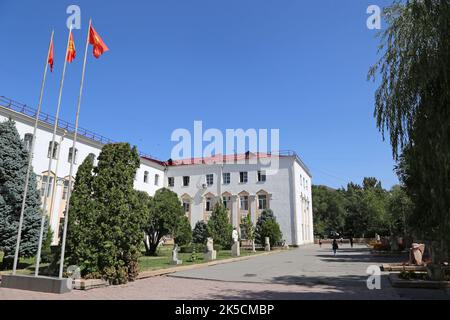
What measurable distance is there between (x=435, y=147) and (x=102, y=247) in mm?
10205

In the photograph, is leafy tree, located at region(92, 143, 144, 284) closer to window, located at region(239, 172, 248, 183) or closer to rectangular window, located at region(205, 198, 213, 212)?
window, located at region(239, 172, 248, 183)

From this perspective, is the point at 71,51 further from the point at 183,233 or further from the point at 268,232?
the point at 268,232

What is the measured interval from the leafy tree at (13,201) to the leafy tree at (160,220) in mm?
13458

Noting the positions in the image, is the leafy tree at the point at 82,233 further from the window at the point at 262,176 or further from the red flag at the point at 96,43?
the window at the point at 262,176

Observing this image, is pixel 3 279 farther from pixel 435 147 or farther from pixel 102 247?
pixel 435 147

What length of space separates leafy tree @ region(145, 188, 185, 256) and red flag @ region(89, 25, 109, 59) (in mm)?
18831

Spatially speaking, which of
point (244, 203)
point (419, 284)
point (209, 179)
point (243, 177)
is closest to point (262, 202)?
point (244, 203)

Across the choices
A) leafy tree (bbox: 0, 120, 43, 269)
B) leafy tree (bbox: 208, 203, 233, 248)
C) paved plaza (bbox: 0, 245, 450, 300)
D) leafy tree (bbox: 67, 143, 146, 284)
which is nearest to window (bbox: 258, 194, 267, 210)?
leafy tree (bbox: 208, 203, 233, 248)

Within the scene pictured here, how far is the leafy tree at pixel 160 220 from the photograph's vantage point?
30.3 meters

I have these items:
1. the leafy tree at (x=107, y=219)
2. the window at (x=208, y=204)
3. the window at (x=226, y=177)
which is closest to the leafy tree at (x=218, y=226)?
the window at (x=226, y=177)

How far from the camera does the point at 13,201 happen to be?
15.9 meters

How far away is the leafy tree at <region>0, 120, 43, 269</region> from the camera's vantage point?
15.3 metres

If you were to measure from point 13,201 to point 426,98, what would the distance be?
53.1ft

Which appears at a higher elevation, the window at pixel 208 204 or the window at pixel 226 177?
the window at pixel 226 177
